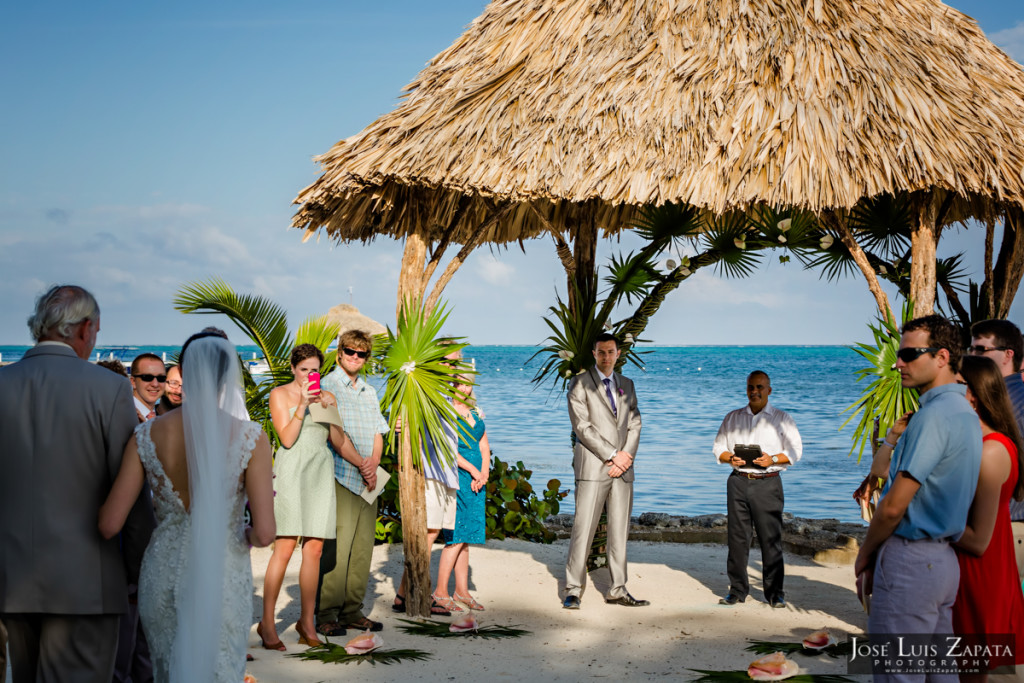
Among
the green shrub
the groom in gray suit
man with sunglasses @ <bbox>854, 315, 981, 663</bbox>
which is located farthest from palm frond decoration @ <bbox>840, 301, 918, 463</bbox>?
the green shrub

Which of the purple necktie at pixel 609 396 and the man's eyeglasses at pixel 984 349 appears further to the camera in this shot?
the purple necktie at pixel 609 396

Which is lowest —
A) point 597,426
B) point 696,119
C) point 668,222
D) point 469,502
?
point 469,502

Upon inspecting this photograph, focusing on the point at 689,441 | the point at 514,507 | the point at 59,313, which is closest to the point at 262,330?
the point at 514,507

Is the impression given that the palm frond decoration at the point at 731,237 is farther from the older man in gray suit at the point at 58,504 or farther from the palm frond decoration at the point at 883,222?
the older man in gray suit at the point at 58,504

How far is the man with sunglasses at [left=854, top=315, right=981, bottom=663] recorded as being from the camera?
3.31 meters

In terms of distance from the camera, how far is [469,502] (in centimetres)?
666

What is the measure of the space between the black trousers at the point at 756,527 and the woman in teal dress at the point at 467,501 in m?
1.93

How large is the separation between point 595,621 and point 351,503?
197 centimetres

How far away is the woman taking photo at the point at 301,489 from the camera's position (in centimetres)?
550

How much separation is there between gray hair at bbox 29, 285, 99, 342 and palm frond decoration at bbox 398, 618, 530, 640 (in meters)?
3.46

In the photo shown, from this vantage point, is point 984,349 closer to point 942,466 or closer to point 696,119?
point 942,466

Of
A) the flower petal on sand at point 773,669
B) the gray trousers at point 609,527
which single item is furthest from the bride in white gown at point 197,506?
the gray trousers at point 609,527

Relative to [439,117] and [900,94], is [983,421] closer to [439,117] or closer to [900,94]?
[900,94]

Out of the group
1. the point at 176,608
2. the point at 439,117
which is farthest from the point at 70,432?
the point at 439,117
